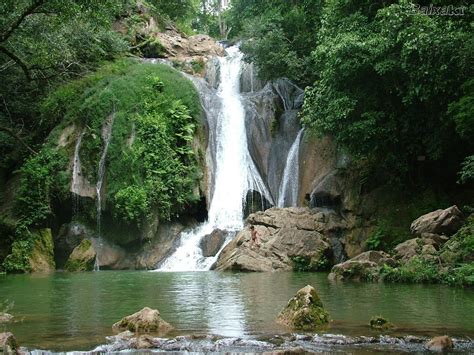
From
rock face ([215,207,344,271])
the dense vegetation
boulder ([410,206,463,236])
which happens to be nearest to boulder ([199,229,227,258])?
rock face ([215,207,344,271])

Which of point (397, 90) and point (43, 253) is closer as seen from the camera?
point (397, 90)

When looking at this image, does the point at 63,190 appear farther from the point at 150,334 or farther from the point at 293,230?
the point at 150,334

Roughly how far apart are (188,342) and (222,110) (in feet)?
74.4

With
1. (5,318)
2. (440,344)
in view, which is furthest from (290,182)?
(440,344)

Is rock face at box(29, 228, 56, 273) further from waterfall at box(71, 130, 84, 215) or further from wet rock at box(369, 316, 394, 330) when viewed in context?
Result: wet rock at box(369, 316, 394, 330)

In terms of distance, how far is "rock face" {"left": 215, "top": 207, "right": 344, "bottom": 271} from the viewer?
20016 millimetres

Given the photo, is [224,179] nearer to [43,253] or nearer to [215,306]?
[43,253]

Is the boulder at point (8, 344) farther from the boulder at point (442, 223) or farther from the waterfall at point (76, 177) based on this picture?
the waterfall at point (76, 177)

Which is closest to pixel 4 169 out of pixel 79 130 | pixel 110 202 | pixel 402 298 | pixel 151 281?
pixel 79 130

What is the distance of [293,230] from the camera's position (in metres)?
21.1

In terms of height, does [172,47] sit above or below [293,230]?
above

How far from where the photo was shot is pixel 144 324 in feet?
25.7

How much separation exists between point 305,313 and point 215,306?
272cm

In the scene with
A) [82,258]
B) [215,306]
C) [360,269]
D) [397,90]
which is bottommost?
[215,306]
